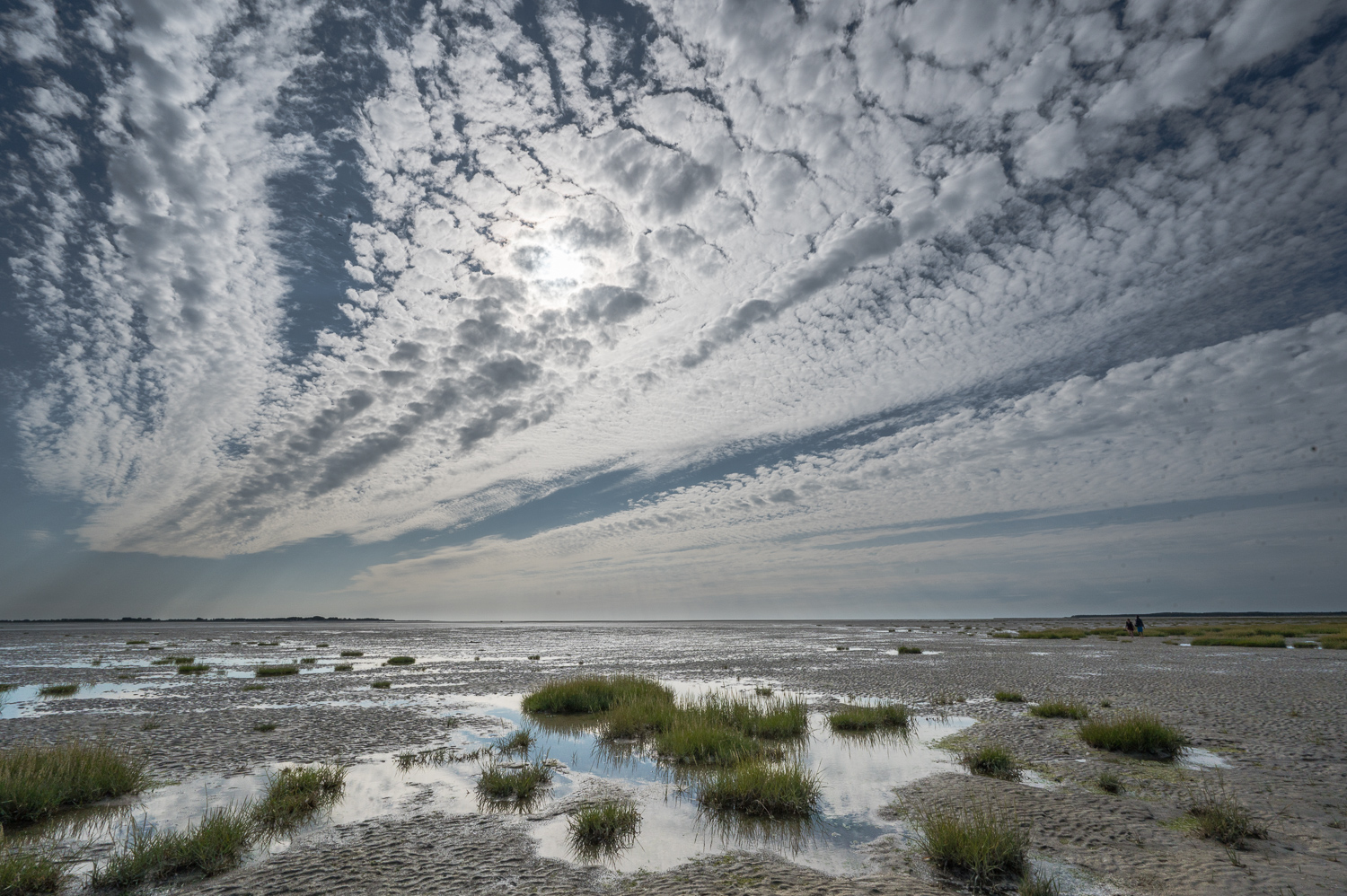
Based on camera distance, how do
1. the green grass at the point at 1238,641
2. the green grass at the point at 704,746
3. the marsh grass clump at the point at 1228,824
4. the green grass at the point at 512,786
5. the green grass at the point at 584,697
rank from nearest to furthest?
the marsh grass clump at the point at 1228,824
the green grass at the point at 512,786
the green grass at the point at 704,746
the green grass at the point at 584,697
the green grass at the point at 1238,641

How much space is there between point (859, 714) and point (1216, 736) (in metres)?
7.75

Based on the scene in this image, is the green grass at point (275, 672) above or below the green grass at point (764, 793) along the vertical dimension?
below

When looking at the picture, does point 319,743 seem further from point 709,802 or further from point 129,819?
point 709,802

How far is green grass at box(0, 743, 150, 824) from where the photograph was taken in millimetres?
8266

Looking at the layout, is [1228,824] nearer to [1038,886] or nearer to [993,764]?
[993,764]

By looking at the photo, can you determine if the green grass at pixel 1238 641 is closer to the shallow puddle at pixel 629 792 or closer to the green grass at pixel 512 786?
the shallow puddle at pixel 629 792

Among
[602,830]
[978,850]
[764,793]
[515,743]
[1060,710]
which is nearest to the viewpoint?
[978,850]

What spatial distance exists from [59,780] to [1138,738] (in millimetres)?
19162

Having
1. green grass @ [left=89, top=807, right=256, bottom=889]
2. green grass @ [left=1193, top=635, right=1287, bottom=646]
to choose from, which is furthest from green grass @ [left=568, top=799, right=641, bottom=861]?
green grass @ [left=1193, top=635, right=1287, bottom=646]

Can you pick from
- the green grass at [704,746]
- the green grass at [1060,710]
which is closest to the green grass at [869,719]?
the green grass at [704,746]

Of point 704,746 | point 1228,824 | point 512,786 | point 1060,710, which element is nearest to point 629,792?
point 512,786

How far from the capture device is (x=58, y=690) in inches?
847

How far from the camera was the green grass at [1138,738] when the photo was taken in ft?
38.7

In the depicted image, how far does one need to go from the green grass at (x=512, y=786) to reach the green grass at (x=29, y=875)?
503 centimetres
